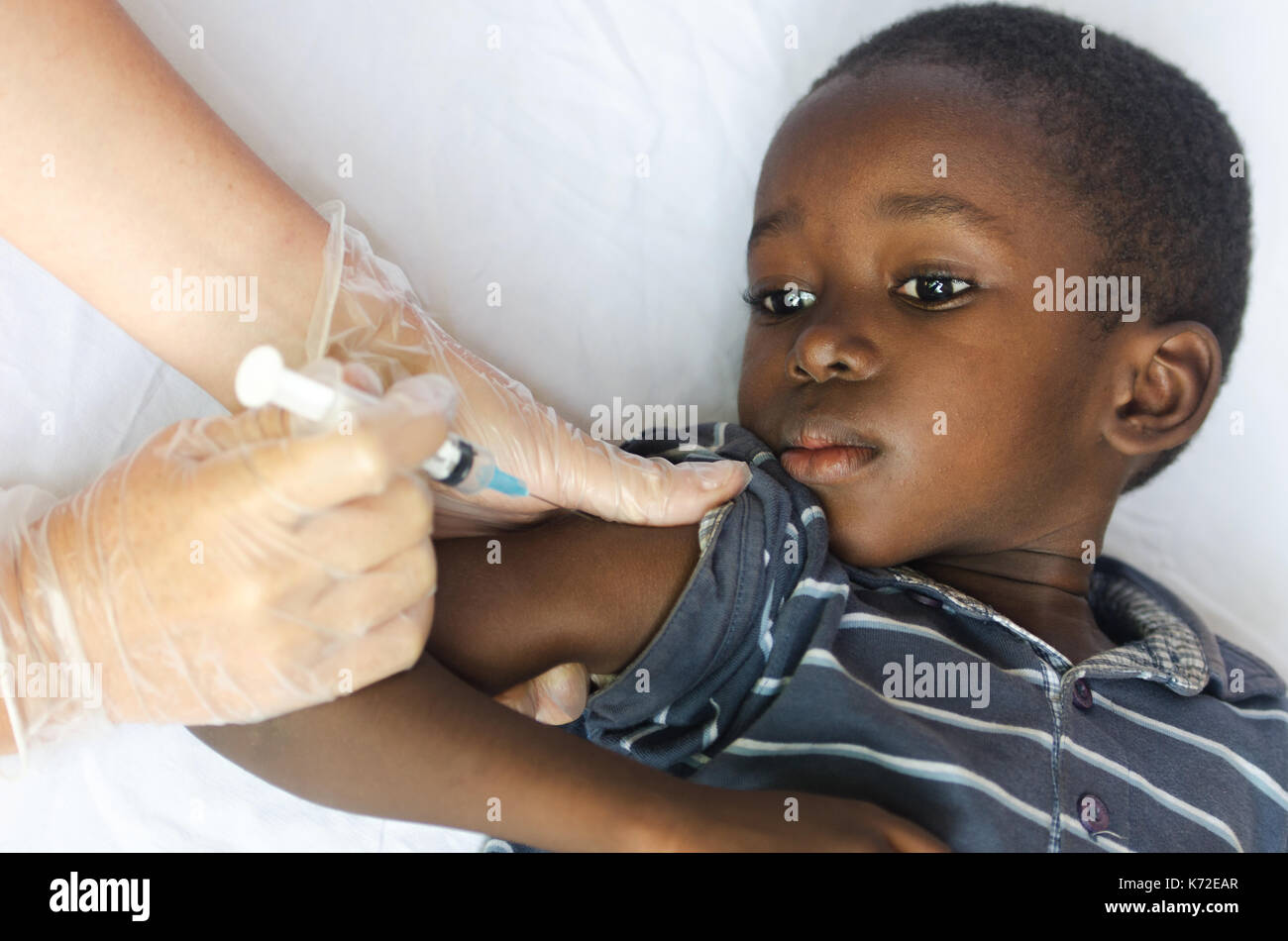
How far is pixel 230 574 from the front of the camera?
30.5 inches

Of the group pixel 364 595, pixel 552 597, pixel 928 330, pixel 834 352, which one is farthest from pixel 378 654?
pixel 928 330

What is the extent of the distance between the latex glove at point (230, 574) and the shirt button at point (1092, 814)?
2.26 ft

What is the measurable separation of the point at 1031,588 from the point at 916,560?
0.16 m

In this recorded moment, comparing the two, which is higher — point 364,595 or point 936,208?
point 936,208

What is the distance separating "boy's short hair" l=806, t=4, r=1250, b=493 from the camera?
3.77 ft

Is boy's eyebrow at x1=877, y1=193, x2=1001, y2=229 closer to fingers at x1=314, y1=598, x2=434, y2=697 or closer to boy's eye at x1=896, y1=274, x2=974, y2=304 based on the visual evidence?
boy's eye at x1=896, y1=274, x2=974, y2=304

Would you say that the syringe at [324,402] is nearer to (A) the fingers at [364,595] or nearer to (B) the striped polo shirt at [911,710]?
(A) the fingers at [364,595]

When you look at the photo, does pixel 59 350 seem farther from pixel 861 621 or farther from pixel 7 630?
pixel 861 621

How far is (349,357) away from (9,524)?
355 millimetres

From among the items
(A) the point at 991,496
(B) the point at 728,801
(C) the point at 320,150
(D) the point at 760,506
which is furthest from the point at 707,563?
(C) the point at 320,150
